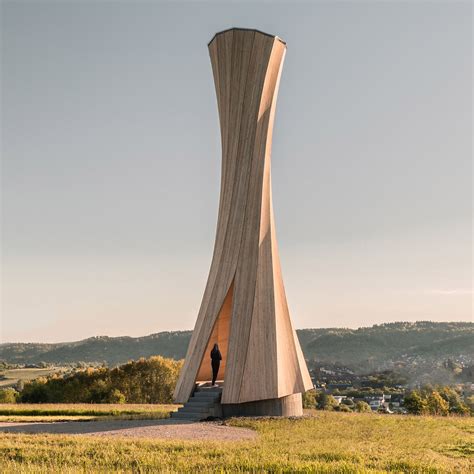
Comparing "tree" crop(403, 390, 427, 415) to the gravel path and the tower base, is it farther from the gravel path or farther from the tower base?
the gravel path

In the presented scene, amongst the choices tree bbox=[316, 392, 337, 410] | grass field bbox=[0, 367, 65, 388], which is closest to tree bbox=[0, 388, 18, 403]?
tree bbox=[316, 392, 337, 410]

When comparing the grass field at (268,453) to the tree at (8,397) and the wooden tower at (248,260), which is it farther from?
the tree at (8,397)

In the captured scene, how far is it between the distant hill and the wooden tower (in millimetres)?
34221

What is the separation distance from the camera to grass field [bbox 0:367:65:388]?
49.7 metres

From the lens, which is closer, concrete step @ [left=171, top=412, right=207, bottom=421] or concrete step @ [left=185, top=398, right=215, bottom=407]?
concrete step @ [left=171, top=412, right=207, bottom=421]

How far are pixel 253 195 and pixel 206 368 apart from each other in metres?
5.61

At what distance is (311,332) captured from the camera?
2255 inches

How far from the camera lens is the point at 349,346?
4847 centimetres

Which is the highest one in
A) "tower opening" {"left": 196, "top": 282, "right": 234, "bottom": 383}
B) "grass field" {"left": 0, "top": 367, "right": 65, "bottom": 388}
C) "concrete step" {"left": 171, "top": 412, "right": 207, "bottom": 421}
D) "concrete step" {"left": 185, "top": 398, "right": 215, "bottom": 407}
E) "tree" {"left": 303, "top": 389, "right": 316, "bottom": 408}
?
"tower opening" {"left": 196, "top": 282, "right": 234, "bottom": 383}

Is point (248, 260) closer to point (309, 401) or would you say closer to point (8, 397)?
point (309, 401)

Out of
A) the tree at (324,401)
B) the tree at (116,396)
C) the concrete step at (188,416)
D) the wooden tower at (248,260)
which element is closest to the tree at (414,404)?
the tree at (324,401)

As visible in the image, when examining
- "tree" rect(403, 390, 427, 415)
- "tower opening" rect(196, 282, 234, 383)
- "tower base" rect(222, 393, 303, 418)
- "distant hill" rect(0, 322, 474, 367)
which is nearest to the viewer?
"tower base" rect(222, 393, 303, 418)

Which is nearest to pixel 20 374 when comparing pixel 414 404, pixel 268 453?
pixel 414 404

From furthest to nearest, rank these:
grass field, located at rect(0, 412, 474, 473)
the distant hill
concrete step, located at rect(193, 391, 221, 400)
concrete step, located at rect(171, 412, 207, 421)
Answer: the distant hill → concrete step, located at rect(193, 391, 221, 400) → concrete step, located at rect(171, 412, 207, 421) → grass field, located at rect(0, 412, 474, 473)
